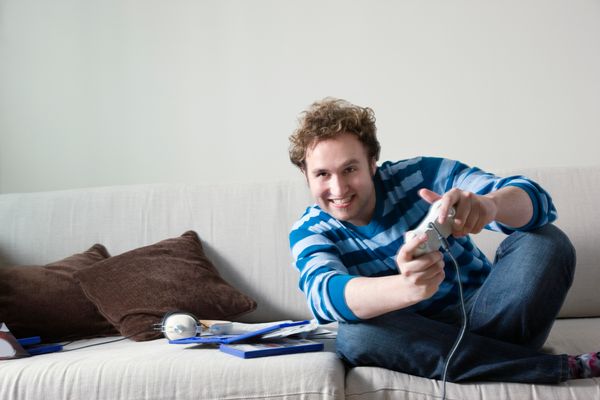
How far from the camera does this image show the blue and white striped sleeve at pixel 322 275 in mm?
1446

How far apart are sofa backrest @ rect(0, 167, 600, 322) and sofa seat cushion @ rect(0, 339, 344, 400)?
2.36 ft

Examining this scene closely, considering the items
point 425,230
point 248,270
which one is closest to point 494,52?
point 248,270

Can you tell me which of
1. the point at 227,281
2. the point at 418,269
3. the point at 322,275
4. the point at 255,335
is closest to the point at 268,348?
the point at 255,335

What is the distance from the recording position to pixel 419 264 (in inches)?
48.2

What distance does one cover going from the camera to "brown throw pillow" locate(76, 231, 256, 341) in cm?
210

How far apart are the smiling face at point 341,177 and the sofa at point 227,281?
1.10ft

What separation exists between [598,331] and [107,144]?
202 centimetres

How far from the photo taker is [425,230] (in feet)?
3.97

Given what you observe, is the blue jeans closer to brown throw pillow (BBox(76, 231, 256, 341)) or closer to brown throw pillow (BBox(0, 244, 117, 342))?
brown throw pillow (BBox(76, 231, 256, 341))

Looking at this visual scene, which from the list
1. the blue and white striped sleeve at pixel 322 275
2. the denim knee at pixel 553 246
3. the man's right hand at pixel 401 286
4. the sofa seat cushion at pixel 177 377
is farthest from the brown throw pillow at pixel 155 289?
the denim knee at pixel 553 246

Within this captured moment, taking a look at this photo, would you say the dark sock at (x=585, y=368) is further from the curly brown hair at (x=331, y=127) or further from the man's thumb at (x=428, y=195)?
the curly brown hair at (x=331, y=127)

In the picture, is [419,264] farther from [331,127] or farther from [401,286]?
[331,127]

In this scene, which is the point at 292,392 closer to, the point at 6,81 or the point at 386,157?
the point at 386,157

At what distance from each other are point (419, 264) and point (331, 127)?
0.54 m
